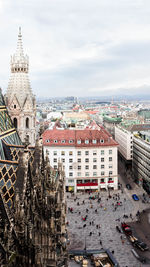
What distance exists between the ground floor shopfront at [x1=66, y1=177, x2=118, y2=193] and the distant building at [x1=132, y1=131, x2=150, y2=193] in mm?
8992

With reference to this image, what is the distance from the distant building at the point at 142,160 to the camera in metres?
71.9

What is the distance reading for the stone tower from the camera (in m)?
47.8

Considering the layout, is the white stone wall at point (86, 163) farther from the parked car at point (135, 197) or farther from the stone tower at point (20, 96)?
the stone tower at point (20, 96)

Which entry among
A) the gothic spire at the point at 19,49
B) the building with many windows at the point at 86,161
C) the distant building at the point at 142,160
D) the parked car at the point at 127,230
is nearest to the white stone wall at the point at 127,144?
the distant building at the point at 142,160

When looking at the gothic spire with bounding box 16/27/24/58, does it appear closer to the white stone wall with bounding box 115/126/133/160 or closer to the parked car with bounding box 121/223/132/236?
the parked car with bounding box 121/223/132/236

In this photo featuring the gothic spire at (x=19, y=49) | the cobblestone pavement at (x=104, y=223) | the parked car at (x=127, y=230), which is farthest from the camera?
the parked car at (x=127, y=230)

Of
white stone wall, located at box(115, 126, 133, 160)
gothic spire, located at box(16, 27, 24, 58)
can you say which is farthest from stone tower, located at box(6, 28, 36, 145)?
white stone wall, located at box(115, 126, 133, 160)

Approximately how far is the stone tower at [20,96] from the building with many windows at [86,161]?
2395cm

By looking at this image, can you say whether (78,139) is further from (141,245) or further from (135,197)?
(141,245)

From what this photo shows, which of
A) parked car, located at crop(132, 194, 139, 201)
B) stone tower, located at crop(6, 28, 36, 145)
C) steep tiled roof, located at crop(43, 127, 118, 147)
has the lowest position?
parked car, located at crop(132, 194, 139, 201)


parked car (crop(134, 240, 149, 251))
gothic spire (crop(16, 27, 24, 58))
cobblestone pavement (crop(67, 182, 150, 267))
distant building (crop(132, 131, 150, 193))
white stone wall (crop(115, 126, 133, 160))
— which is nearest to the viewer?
parked car (crop(134, 240, 149, 251))

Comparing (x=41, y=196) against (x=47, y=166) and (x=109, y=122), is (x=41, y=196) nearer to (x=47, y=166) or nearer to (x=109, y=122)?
(x=47, y=166)

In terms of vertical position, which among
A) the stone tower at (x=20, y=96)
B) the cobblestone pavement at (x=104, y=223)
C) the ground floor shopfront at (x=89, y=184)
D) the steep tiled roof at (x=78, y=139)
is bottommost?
the cobblestone pavement at (x=104, y=223)

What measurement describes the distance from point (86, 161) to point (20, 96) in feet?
103
